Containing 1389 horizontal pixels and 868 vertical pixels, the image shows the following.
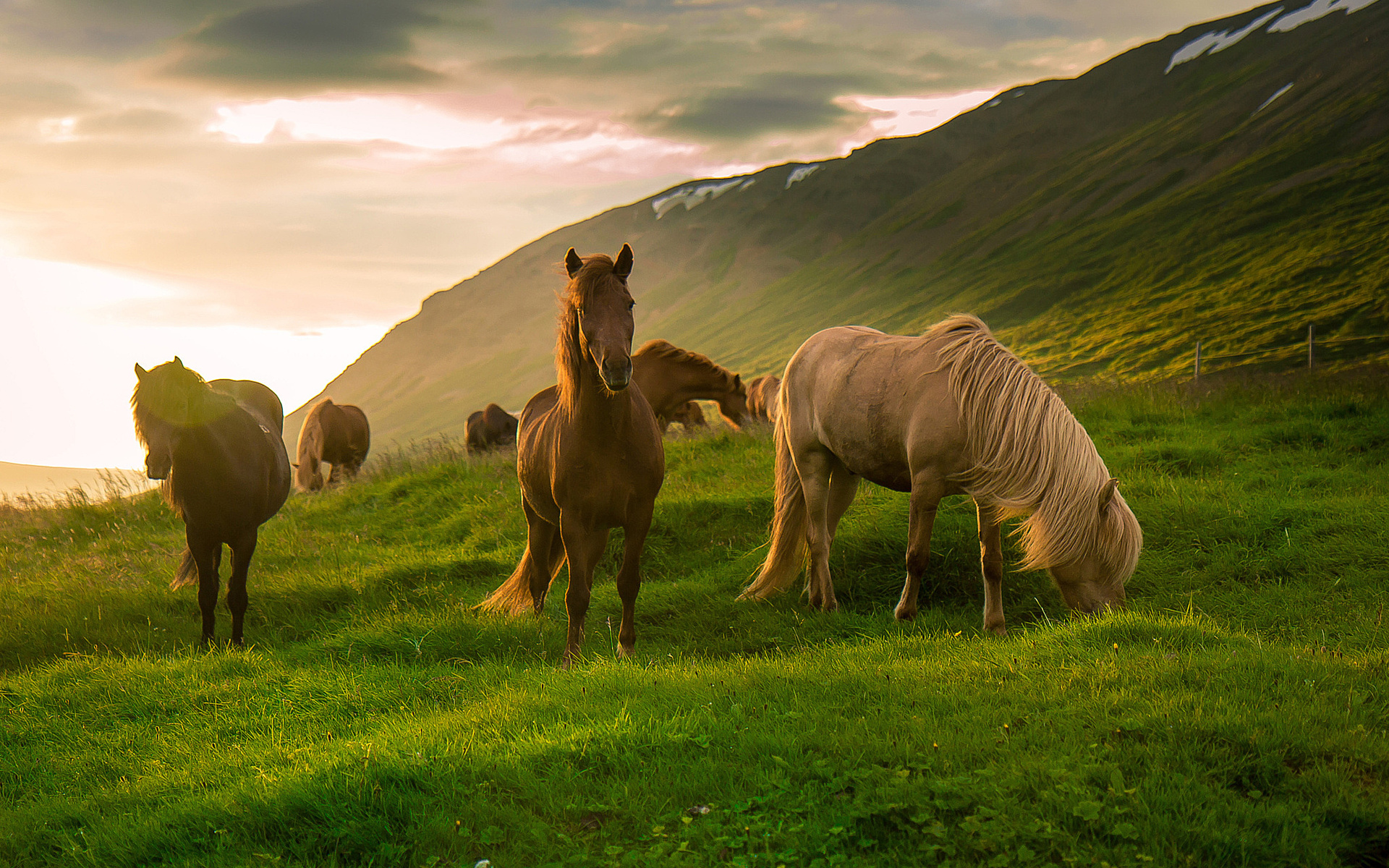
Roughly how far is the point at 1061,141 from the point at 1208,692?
183 metres

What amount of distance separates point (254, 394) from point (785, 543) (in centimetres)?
637

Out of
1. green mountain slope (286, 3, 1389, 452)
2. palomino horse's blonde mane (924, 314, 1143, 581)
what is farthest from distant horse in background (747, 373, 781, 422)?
palomino horse's blonde mane (924, 314, 1143, 581)

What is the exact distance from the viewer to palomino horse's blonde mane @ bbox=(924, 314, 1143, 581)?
20.9 ft

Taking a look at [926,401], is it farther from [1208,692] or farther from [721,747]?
[721,747]

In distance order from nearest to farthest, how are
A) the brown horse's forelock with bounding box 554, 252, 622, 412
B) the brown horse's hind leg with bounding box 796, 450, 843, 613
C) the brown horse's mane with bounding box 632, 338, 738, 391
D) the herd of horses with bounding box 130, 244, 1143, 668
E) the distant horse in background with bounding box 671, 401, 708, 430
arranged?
the brown horse's forelock with bounding box 554, 252, 622, 412, the herd of horses with bounding box 130, 244, 1143, 668, the brown horse's hind leg with bounding box 796, 450, 843, 613, the brown horse's mane with bounding box 632, 338, 738, 391, the distant horse in background with bounding box 671, 401, 708, 430

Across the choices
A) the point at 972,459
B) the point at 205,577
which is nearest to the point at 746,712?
the point at 972,459

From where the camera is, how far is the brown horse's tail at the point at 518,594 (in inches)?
296

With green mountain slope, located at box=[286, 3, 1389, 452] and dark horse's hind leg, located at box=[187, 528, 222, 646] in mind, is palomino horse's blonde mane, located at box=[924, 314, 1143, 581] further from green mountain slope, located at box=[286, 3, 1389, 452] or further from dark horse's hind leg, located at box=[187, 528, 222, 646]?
green mountain slope, located at box=[286, 3, 1389, 452]

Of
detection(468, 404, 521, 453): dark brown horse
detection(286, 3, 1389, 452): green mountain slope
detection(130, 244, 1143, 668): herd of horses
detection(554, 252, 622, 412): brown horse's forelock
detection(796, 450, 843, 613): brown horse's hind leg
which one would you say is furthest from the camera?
detection(286, 3, 1389, 452): green mountain slope

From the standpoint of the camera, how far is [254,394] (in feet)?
32.0

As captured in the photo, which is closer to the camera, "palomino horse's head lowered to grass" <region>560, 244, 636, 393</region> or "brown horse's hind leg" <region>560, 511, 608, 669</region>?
"palomino horse's head lowered to grass" <region>560, 244, 636, 393</region>

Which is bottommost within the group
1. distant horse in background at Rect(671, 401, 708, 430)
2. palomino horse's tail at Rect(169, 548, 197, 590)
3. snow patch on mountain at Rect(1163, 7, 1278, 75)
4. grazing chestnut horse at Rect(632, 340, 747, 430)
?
palomino horse's tail at Rect(169, 548, 197, 590)

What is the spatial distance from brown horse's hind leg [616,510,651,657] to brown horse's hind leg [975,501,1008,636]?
2729 millimetres

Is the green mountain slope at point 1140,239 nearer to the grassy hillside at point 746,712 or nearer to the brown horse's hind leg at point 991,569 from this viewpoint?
the grassy hillside at point 746,712
